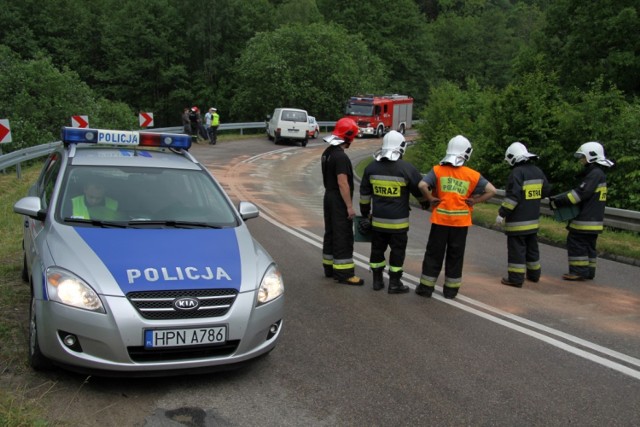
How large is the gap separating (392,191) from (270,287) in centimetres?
286

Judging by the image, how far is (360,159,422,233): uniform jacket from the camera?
7230mm

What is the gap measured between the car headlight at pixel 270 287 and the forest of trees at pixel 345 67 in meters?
11.7

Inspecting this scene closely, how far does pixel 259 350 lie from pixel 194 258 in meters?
0.84

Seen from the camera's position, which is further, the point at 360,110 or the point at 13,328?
the point at 360,110

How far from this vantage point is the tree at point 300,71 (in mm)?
48281

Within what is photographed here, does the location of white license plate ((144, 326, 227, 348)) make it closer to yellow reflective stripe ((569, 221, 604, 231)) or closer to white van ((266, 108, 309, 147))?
yellow reflective stripe ((569, 221, 604, 231))

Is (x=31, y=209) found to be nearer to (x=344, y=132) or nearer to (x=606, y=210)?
(x=344, y=132)

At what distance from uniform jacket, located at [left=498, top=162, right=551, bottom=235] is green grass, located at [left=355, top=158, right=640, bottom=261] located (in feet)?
10.7

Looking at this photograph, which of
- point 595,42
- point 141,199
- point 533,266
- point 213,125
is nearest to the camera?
point 141,199

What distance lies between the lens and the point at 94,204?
17.8ft

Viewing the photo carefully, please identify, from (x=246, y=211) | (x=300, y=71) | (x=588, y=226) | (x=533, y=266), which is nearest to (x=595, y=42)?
(x=300, y=71)

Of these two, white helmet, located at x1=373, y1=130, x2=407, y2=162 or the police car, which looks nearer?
the police car

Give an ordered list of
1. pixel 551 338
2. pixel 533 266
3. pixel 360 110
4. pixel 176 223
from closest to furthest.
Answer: pixel 176 223 → pixel 551 338 → pixel 533 266 → pixel 360 110

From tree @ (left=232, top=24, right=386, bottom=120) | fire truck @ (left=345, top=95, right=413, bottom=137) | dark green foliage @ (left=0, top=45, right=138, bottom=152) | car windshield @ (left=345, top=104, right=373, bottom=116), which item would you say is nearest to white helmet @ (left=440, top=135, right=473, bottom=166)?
dark green foliage @ (left=0, top=45, right=138, bottom=152)
